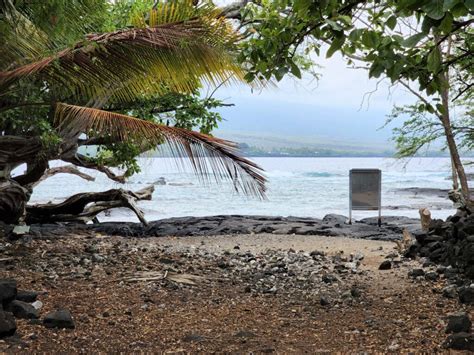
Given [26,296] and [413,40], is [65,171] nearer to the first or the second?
[26,296]

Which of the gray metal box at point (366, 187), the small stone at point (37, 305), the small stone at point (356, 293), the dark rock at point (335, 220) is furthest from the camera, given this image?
the dark rock at point (335, 220)

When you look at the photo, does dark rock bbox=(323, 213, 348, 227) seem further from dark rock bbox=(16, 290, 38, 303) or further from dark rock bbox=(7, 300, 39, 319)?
dark rock bbox=(7, 300, 39, 319)

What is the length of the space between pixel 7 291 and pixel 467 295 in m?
3.24

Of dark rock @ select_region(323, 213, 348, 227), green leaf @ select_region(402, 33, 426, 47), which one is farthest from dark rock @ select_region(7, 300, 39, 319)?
dark rock @ select_region(323, 213, 348, 227)

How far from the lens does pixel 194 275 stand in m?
5.30

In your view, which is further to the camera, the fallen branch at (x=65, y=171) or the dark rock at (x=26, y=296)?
the fallen branch at (x=65, y=171)

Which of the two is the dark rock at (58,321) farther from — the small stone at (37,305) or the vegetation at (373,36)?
the vegetation at (373,36)

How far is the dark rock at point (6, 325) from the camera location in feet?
10.3

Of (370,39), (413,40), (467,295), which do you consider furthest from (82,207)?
(413,40)

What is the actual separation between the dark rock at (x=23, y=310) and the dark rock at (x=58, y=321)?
0.43 ft

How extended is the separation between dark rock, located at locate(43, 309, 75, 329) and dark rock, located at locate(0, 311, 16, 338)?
0.85 ft

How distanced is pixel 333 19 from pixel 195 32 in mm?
1803

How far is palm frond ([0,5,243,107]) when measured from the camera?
4.29 m

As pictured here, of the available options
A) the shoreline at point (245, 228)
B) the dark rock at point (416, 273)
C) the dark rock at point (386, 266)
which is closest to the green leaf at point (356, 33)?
the dark rock at point (416, 273)
